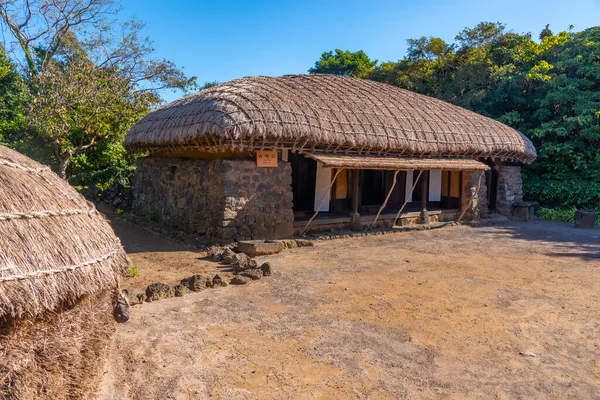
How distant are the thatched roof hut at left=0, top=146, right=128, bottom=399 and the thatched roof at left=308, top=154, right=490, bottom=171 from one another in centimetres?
676

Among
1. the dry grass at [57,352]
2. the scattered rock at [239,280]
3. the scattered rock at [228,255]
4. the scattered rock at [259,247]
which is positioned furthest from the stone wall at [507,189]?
the dry grass at [57,352]

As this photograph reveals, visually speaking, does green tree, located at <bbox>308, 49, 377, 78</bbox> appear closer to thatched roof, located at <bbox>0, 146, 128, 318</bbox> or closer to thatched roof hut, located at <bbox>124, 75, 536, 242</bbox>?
thatched roof hut, located at <bbox>124, 75, 536, 242</bbox>

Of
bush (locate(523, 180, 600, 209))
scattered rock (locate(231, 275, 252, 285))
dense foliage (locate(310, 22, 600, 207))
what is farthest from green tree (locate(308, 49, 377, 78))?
scattered rock (locate(231, 275, 252, 285))

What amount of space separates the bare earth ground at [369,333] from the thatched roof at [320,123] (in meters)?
2.56

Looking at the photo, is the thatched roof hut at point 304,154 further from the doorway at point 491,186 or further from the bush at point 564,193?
the bush at point 564,193

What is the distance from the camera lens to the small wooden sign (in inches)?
374

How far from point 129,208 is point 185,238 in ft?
15.3

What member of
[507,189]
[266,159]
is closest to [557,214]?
[507,189]

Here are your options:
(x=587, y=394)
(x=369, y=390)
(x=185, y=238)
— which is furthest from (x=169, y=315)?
(x=185, y=238)

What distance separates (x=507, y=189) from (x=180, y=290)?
12.2m

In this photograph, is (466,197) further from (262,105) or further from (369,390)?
(369,390)

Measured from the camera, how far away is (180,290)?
6074 mm

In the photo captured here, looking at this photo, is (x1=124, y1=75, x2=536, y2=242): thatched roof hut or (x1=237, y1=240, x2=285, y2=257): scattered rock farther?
(x1=124, y1=75, x2=536, y2=242): thatched roof hut

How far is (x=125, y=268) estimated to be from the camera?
372 cm
